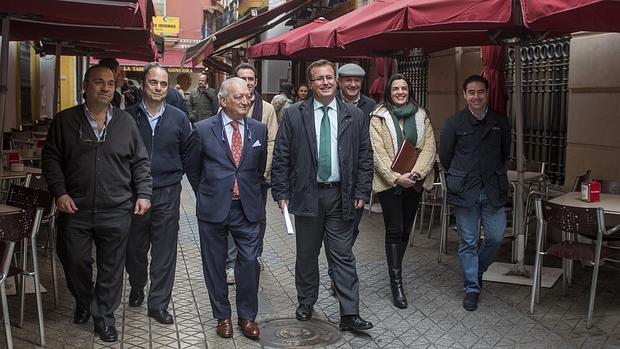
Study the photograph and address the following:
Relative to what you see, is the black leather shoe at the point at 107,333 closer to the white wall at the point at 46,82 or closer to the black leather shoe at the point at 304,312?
the black leather shoe at the point at 304,312

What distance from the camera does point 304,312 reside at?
18.9ft

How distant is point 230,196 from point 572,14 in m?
2.64

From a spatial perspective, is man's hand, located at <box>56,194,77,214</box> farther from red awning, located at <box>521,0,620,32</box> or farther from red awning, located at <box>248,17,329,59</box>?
red awning, located at <box>248,17,329,59</box>

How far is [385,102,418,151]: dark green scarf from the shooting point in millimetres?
6113

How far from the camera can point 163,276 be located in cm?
568

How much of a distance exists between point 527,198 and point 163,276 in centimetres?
383

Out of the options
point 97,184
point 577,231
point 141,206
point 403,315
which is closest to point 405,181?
point 403,315

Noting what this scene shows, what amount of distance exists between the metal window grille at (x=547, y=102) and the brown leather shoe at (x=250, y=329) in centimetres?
507

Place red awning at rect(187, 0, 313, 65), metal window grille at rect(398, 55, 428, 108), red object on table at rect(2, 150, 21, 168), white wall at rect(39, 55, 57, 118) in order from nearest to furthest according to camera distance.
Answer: red object on table at rect(2, 150, 21, 168), metal window grille at rect(398, 55, 428, 108), red awning at rect(187, 0, 313, 65), white wall at rect(39, 55, 57, 118)

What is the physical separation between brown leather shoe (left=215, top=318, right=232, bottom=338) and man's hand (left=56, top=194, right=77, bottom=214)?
1335 millimetres

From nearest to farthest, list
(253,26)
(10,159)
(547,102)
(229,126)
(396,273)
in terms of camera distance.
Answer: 1. (229,126)
2. (396,273)
3. (10,159)
4. (547,102)
5. (253,26)

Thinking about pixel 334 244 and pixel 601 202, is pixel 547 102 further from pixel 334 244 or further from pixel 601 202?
pixel 334 244

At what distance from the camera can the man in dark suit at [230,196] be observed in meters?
5.23

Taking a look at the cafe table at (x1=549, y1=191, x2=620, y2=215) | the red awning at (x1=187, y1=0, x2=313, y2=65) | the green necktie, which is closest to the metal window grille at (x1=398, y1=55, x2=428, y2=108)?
the red awning at (x1=187, y1=0, x2=313, y2=65)
